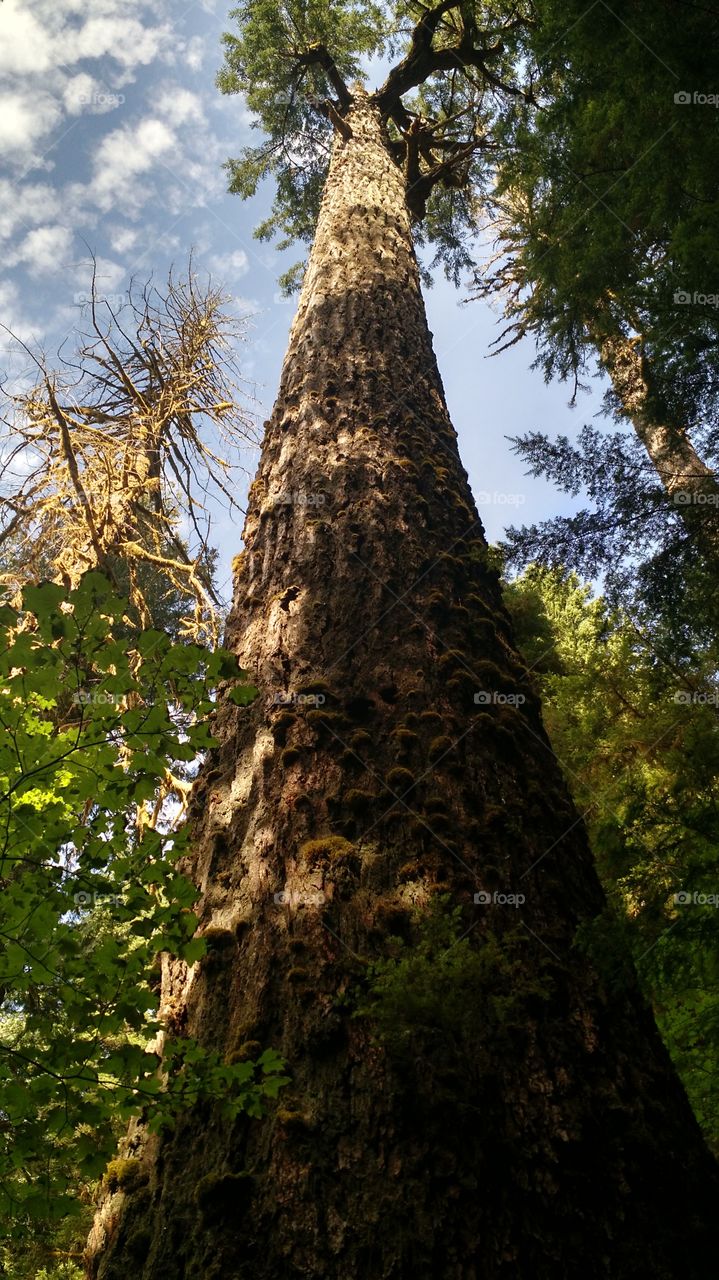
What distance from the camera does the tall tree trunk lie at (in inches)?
60.8

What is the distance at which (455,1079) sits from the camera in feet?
5.54

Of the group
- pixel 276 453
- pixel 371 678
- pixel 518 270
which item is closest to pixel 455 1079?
pixel 371 678

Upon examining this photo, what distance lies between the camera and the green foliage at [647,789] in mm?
2311

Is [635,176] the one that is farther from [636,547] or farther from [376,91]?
[376,91]

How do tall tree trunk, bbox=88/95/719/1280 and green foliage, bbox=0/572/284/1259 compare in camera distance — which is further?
green foliage, bbox=0/572/284/1259

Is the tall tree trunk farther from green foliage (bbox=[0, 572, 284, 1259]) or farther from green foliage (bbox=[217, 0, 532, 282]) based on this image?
green foliage (bbox=[217, 0, 532, 282])

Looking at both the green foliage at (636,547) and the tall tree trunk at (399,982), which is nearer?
the tall tree trunk at (399,982)

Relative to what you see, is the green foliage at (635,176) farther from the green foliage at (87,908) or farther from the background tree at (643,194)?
the green foliage at (87,908)

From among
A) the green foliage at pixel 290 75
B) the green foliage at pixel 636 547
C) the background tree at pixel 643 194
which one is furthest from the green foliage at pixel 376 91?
the green foliage at pixel 636 547

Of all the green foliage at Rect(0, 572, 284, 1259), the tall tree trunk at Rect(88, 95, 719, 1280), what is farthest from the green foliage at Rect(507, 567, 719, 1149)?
the green foliage at Rect(0, 572, 284, 1259)

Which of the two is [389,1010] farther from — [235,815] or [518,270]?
[518,270]

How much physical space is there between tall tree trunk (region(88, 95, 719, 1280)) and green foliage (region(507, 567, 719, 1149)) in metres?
0.19

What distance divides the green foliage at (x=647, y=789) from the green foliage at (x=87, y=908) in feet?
3.78

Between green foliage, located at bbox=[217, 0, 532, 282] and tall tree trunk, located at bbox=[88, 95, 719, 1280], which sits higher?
green foliage, located at bbox=[217, 0, 532, 282]
